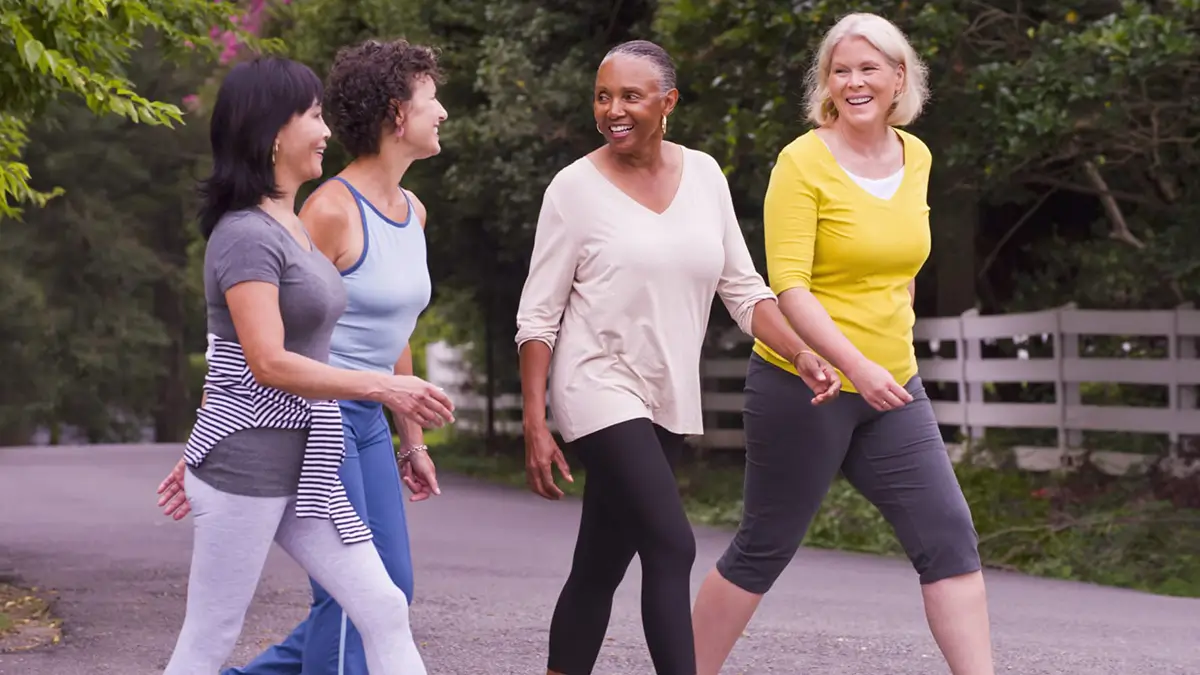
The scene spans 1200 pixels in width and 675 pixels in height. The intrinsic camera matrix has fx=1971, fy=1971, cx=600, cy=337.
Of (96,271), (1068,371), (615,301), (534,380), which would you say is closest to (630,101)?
(615,301)

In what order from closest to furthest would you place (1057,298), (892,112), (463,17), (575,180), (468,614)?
(575,180)
(892,112)
(468,614)
(1057,298)
(463,17)

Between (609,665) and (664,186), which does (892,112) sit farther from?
(609,665)

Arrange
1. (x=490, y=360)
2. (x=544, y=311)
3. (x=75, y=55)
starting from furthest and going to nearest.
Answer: (x=490, y=360) < (x=75, y=55) < (x=544, y=311)

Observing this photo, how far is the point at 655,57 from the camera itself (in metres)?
5.16

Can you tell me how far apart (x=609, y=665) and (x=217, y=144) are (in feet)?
11.9

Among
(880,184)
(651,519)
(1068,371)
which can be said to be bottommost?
(1068,371)

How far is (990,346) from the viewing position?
59.9ft

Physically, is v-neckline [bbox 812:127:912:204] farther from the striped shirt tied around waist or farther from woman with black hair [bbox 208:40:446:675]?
the striped shirt tied around waist

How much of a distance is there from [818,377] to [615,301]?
563 millimetres

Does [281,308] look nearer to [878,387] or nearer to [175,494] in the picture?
[175,494]

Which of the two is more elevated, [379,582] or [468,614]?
[379,582]

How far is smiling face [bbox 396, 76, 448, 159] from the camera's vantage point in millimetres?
5023

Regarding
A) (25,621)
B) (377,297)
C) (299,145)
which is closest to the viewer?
(299,145)

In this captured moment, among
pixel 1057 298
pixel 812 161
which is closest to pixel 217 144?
pixel 812 161
